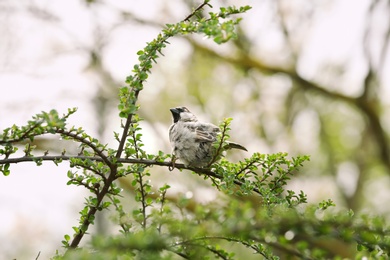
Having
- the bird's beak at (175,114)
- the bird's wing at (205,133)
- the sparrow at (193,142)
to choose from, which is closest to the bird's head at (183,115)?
the bird's beak at (175,114)

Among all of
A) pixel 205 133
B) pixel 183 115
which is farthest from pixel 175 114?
pixel 205 133

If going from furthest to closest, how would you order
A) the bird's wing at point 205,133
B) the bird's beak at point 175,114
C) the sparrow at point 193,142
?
the bird's beak at point 175,114
the bird's wing at point 205,133
the sparrow at point 193,142

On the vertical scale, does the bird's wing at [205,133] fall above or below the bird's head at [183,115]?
below

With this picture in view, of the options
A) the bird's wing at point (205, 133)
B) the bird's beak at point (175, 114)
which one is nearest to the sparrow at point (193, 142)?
Answer: the bird's wing at point (205, 133)

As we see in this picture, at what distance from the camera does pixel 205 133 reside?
→ 3.46m

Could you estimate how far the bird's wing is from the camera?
3.37 metres

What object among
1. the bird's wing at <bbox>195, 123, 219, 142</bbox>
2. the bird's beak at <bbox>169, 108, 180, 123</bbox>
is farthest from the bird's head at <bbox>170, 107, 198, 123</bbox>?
the bird's wing at <bbox>195, 123, 219, 142</bbox>

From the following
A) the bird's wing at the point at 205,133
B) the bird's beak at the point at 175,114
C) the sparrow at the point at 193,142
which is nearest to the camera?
the sparrow at the point at 193,142

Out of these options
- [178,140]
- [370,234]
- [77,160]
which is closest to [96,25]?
[178,140]

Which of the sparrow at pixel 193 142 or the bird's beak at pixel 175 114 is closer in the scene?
the sparrow at pixel 193 142

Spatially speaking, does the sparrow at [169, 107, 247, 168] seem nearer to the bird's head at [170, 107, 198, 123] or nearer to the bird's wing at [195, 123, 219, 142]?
the bird's wing at [195, 123, 219, 142]

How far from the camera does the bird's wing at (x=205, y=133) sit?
11.0 ft

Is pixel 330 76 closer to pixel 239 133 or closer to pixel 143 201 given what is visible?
pixel 239 133

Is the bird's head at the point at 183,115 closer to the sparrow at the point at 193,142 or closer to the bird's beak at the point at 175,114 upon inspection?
the bird's beak at the point at 175,114
